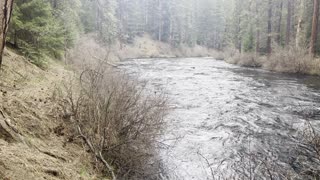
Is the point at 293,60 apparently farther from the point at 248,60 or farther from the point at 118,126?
the point at 118,126

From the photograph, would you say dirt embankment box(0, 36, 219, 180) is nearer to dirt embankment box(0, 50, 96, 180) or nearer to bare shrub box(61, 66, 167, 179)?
dirt embankment box(0, 50, 96, 180)

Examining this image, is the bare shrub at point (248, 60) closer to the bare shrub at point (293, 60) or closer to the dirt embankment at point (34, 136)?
the bare shrub at point (293, 60)

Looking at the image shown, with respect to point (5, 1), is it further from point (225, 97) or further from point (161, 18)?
point (161, 18)

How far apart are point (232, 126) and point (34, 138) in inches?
239

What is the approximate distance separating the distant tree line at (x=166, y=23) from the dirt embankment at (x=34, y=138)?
1571mm

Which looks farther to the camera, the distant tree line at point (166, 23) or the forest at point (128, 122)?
the distant tree line at point (166, 23)

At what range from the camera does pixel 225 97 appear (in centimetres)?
1437

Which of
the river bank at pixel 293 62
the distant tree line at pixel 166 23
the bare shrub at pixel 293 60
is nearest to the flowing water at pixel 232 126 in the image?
the distant tree line at pixel 166 23

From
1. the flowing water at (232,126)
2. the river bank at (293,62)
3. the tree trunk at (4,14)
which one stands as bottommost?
the flowing water at (232,126)

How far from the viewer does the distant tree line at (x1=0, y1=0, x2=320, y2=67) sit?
11047mm

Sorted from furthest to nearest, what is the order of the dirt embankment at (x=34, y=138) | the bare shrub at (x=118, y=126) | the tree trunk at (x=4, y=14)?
the bare shrub at (x=118, y=126) → the dirt embankment at (x=34, y=138) → the tree trunk at (x=4, y=14)

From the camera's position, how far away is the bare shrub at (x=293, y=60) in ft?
73.3

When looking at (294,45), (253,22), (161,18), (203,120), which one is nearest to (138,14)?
(161,18)

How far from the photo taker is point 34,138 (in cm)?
532
